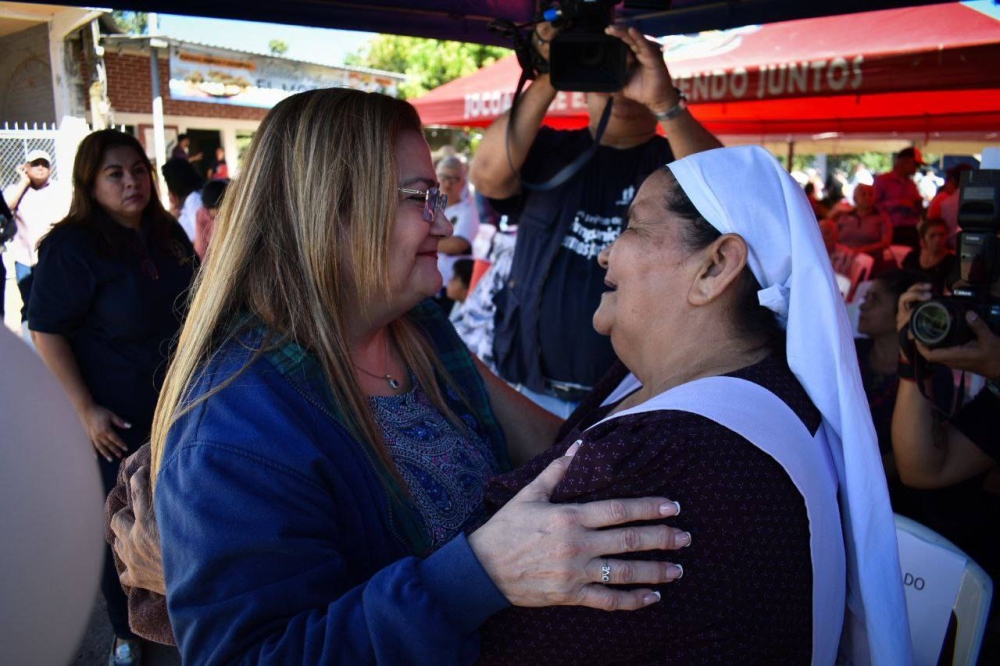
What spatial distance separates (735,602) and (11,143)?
6.06 meters

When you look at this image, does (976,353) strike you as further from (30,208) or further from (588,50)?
(30,208)

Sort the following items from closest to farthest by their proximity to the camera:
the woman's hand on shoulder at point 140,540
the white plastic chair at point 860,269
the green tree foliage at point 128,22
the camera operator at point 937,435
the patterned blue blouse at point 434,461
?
the woman's hand on shoulder at point 140,540
the patterned blue blouse at point 434,461
the camera operator at point 937,435
the white plastic chair at point 860,269
the green tree foliage at point 128,22

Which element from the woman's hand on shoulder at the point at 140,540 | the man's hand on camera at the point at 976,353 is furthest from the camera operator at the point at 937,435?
the woman's hand on shoulder at the point at 140,540

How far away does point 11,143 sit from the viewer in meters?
5.47

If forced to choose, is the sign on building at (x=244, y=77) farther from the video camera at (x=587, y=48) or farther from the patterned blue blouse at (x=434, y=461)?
the patterned blue blouse at (x=434, y=461)

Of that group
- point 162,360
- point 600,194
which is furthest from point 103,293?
point 600,194

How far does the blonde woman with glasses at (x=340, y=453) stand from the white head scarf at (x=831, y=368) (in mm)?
419

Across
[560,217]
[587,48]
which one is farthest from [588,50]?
[560,217]

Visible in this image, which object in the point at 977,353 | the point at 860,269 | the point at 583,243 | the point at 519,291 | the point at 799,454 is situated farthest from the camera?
the point at 860,269

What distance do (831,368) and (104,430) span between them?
2.90 metres

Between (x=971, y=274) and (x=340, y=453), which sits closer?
(x=340, y=453)

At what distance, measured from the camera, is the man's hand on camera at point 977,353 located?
2.07m

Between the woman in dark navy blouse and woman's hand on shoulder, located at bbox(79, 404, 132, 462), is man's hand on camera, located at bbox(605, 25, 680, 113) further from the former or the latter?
woman's hand on shoulder, located at bbox(79, 404, 132, 462)

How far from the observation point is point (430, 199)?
1639mm
